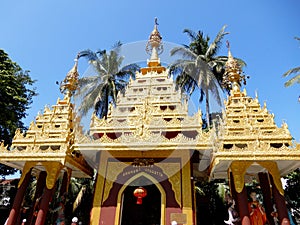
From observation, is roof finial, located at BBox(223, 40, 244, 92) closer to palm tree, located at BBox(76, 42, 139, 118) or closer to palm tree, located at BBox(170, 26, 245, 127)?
palm tree, located at BBox(170, 26, 245, 127)

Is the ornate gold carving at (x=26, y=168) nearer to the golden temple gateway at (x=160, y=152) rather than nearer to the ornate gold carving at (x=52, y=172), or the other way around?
the golden temple gateway at (x=160, y=152)

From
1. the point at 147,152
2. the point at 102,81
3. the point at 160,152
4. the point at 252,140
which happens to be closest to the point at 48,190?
the point at 147,152

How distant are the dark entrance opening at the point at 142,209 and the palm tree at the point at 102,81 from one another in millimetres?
9720

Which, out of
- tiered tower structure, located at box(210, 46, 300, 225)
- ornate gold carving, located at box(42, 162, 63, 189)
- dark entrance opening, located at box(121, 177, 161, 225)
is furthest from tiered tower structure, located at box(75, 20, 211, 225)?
dark entrance opening, located at box(121, 177, 161, 225)

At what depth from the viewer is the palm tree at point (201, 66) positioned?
2123 centimetres

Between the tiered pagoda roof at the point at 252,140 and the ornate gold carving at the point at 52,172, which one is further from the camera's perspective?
the ornate gold carving at the point at 52,172

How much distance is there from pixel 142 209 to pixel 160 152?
5.84 m

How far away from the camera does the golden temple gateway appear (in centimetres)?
832

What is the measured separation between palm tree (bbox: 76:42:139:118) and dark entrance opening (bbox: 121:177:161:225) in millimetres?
9720

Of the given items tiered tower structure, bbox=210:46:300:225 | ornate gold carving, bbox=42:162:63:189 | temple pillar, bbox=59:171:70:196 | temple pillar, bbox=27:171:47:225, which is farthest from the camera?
temple pillar, bbox=59:171:70:196

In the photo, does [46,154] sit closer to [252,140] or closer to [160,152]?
[160,152]

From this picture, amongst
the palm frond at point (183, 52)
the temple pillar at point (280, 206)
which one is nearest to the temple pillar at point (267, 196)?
the temple pillar at point (280, 206)

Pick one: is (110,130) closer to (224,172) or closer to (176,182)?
(176,182)

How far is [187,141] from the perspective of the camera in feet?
27.6
